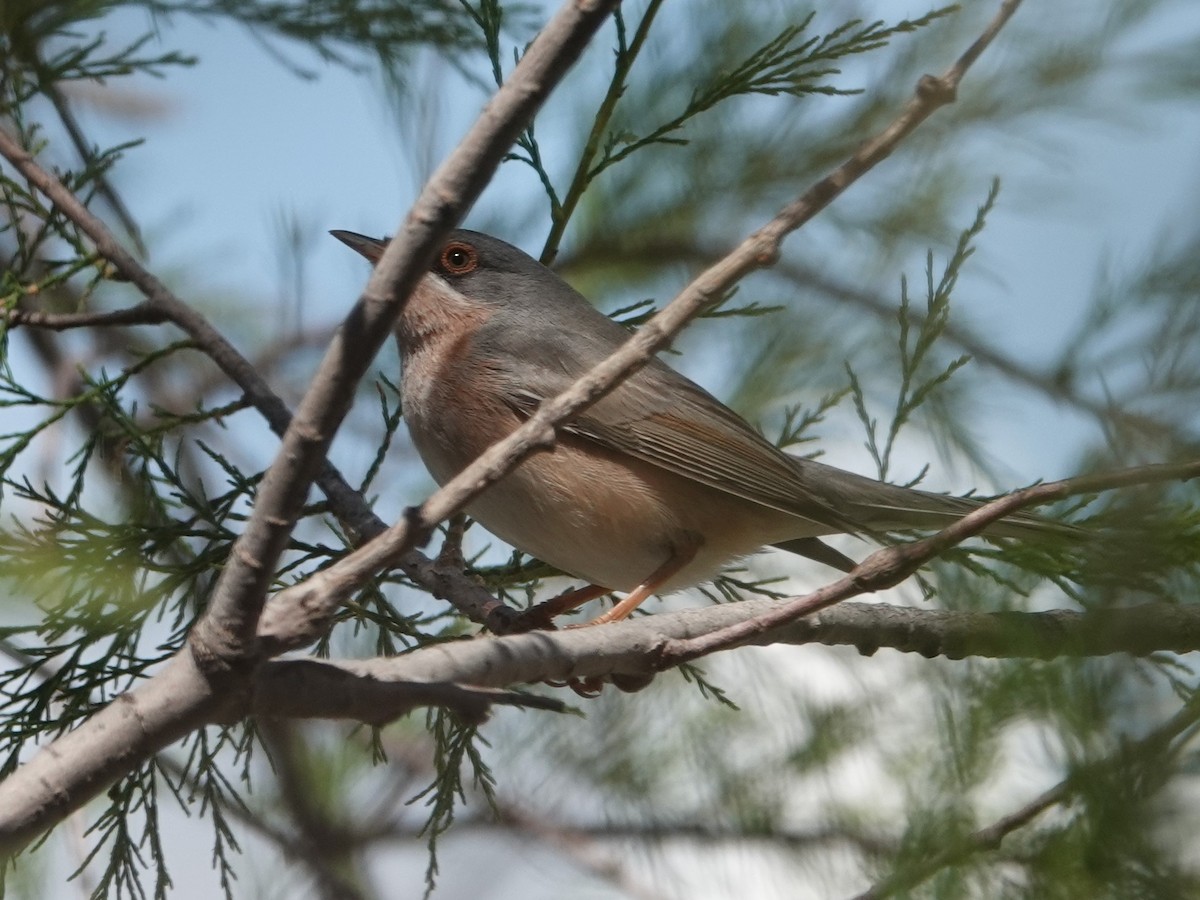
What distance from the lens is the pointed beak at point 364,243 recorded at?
16.9 feet

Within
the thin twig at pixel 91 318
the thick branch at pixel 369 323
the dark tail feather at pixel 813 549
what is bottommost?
the thick branch at pixel 369 323

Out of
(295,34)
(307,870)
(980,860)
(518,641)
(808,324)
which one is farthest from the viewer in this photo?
(295,34)

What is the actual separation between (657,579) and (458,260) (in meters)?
1.81

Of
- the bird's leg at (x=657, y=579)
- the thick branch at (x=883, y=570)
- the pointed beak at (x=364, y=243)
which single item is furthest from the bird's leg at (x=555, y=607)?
the pointed beak at (x=364, y=243)

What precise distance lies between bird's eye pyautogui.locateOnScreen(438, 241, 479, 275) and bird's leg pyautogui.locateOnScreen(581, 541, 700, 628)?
168cm

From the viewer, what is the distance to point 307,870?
4164 millimetres

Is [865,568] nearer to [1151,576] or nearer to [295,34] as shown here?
[1151,576]

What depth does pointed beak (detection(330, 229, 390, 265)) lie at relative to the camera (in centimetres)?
516

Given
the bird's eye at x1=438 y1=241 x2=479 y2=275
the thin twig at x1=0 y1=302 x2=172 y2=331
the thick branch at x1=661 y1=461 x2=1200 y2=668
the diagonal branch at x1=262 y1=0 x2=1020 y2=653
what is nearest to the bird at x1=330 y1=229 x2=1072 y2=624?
the bird's eye at x1=438 y1=241 x2=479 y2=275

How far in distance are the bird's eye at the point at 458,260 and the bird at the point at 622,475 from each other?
37 centimetres

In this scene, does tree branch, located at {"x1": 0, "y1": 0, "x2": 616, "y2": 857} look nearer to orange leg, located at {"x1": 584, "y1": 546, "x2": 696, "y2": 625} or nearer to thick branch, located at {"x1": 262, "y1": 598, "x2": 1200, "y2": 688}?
thick branch, located at {"x1": 262, "y1": 598, "x2": 1200, "y2": 688}

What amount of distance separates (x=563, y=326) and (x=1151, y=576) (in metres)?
3.48

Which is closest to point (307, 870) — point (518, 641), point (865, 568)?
point (518, 641)

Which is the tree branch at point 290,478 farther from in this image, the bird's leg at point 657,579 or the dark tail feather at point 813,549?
the dark tail feather at point 813,549
